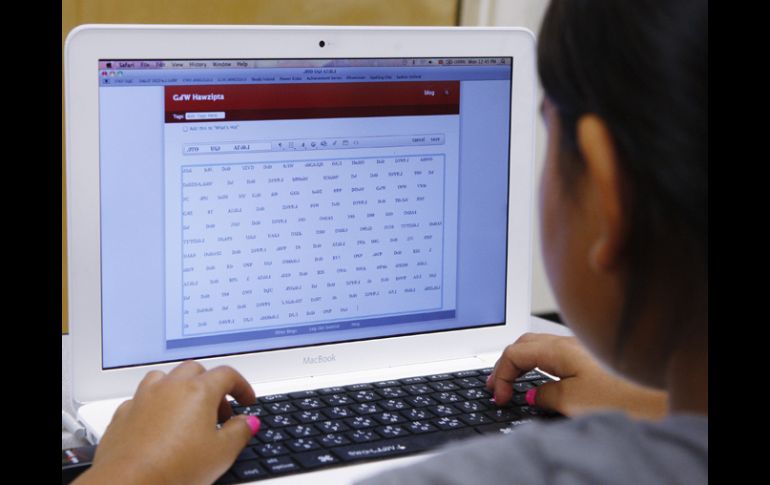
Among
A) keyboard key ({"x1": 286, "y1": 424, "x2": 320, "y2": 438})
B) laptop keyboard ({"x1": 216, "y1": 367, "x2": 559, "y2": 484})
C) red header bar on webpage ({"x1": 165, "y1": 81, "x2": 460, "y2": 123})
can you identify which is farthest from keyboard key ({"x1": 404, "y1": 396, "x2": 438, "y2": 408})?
red header bar on webpage ({"x1": 165, "y1": 81, "x2": 460, "y2": 123})

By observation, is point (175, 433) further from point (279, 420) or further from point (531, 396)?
point (531, 396)

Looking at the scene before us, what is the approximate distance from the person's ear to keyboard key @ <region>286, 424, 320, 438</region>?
0.38 metres

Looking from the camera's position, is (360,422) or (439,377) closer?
(360,422)

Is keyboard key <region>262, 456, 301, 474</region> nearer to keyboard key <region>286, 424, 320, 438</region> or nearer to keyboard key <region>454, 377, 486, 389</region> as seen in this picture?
keyboard key <region>286, 424, 320, 438</region>

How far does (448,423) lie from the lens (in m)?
0.84

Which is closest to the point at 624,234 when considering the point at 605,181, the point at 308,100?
the point at 605,181

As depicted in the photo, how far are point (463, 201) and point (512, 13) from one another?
3.01ft

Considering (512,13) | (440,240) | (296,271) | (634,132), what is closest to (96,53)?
(296,271)

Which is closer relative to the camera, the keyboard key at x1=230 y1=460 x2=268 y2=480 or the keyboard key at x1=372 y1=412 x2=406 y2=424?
the keyboard key at x1=230 y1=460 x2=268 y2=480

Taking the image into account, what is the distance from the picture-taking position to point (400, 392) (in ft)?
2.98

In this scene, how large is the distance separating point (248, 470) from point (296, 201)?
26 centimetres

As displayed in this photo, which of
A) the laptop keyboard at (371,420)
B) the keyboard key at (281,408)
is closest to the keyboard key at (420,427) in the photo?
the laptop keyboard at (371,420)

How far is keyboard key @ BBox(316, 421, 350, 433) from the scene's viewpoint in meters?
0.82

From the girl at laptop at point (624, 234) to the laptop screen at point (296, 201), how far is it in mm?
367
